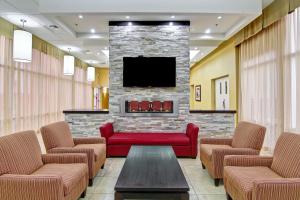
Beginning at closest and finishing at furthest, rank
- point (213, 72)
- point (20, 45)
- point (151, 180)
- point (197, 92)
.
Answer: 1. point (151, 180)
2. point (20, 45)
3. point (213, 72)
4. point (197, 92)

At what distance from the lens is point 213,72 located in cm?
1119

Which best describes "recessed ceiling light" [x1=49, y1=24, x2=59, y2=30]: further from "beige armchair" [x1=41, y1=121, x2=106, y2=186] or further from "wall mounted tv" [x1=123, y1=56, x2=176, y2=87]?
"beige armchair" [x1=41, y1=121, x2=106, y2=186]

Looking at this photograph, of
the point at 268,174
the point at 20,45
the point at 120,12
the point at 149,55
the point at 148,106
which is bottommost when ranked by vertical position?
the point at 268,174

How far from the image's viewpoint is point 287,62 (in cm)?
551

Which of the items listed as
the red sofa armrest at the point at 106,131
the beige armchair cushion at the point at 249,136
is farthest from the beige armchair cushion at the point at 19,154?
the beige armchair cushion at the point at 249,136

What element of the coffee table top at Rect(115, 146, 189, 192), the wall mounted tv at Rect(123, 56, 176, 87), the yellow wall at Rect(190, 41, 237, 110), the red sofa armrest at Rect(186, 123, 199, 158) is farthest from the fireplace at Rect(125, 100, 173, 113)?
the yellow wall at Rect(190, 41, 237, 110)

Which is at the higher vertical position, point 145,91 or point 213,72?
point 213,72

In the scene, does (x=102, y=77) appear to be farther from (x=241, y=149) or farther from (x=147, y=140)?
(x=241, y=149)

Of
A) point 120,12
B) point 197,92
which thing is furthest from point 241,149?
point 197,92

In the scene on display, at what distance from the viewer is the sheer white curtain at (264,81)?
5.88 meters

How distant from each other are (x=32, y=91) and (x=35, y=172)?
18.5 ft

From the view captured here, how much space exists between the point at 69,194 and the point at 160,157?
1.55 m

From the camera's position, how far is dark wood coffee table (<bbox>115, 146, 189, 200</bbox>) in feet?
8.63

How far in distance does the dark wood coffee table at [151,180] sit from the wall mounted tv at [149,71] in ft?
9.60
